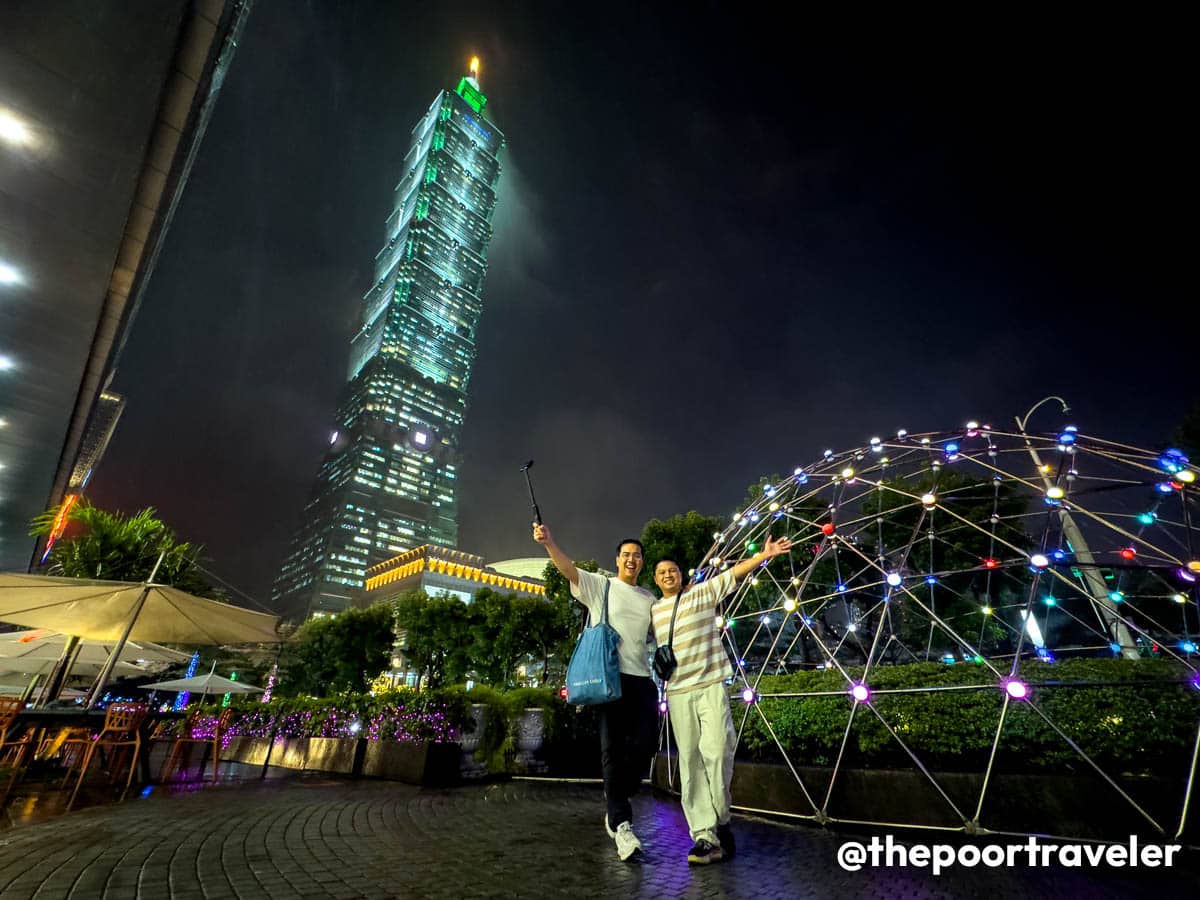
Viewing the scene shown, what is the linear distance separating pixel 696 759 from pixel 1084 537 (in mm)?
13062

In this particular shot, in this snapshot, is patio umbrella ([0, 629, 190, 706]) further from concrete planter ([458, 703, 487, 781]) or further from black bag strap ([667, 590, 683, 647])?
black bag strap ([667, 590, 683, 647])

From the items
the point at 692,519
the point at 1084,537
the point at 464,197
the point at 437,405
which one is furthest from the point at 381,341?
the point at 1084,537

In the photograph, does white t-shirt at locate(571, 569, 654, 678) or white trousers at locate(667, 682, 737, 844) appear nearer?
white trousers at locate(667, 682, 737, 844)

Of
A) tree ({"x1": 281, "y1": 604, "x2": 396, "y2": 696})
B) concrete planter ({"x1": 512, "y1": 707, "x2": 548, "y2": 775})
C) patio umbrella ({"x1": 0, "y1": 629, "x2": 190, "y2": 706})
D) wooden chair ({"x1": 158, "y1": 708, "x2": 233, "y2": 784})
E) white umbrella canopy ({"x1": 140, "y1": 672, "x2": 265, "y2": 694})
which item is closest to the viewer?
A: wooden chair ({"x1": 158, "y1": 708, "x2": 233, "y2": 784})

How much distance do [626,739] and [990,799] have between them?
3.12m

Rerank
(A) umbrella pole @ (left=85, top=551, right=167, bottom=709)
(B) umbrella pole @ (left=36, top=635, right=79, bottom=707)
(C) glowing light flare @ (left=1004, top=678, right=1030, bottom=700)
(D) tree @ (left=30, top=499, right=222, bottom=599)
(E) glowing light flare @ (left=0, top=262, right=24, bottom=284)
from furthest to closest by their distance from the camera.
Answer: (D) tree @ (left=30, top=499, right=222, bottom=599) → (B) umbrella pole @ (left=36, top=635, right=79, bottom=707) → (E) glowing light flare @ (left=0, top=262, right=24, bottom=284) → (A) umbrella pole @ (left=85, top=551, right=167, bottom=709) → (C) glowing light flare @ (left=1004, top=678, right=1030, bottom=700)

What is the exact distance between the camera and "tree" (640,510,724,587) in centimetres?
2195

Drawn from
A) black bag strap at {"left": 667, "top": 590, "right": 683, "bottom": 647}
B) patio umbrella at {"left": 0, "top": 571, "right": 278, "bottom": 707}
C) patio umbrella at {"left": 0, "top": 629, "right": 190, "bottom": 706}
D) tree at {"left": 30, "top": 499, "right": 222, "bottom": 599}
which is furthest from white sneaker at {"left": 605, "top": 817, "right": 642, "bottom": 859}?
tree at {"left": 30, "top": 499, "right": 222, "bottom": 599}

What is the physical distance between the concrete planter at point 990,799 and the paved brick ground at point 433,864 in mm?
465

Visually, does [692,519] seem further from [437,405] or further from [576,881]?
[437,405]

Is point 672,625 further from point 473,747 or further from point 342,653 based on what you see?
point 342,653

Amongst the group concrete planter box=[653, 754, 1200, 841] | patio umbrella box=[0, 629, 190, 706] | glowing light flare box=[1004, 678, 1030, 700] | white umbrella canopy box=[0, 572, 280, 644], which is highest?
white umbrella canopy box=[0, 572, 280, 644]

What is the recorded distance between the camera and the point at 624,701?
362 centimetres

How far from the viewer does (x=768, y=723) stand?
564 cm
